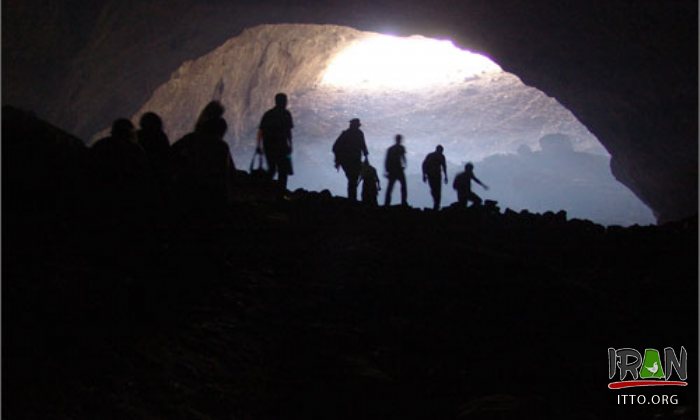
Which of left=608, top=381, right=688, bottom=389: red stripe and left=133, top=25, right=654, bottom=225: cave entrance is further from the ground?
left=133, top=25, right=654, bottom=225: cave entrance

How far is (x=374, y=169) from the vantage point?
9.51m

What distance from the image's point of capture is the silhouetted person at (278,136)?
704 centimetres

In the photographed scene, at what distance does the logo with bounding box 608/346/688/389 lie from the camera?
11.0ft

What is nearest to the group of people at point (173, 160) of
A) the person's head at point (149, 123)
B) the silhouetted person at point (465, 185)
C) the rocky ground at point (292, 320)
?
the person's head at point (149, 123)

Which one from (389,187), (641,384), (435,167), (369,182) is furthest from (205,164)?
(435,167)

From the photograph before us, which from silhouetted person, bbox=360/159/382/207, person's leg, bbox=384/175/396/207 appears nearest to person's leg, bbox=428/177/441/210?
person's leg, bbox=384/175/396/207

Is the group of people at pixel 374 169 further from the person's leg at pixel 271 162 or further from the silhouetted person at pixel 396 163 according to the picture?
the person's leg at pixel 271 162

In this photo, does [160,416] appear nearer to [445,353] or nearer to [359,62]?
[445,353]

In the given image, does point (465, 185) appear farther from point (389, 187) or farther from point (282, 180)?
point (282, 180)

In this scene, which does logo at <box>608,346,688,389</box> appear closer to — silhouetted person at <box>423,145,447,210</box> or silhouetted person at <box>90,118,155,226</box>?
silhouetted person at <box>90,118,155,226</box>

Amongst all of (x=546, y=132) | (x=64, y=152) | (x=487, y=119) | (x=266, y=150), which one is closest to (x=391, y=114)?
(x=487, y=119)

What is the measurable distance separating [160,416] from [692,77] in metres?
13.7

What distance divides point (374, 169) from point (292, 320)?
19.6ft

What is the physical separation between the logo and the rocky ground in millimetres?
80
